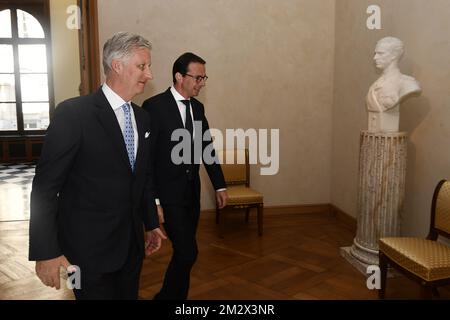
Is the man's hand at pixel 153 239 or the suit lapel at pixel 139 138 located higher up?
the suit lapel at pixel 139 138

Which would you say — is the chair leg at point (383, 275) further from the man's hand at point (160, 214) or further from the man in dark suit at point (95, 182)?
the man in dark suit at point (95, 182)

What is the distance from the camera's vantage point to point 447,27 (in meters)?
3.32

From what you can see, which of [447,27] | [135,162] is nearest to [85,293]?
[135,162]

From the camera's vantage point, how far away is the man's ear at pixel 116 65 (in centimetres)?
172

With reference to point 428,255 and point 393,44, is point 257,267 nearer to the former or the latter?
point 428,255

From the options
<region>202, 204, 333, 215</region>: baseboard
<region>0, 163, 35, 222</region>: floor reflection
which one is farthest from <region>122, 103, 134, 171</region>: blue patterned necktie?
<region>0, 163, 35, 222</region>: floor reflection

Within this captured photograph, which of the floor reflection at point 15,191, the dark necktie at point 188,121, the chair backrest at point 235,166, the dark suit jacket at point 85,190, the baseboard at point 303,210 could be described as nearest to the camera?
the dark suit jacket at point 85,190

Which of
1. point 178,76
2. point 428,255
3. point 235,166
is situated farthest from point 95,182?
point 235,166

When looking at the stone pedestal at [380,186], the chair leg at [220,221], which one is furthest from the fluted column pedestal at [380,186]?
the chair leg at [220,221]

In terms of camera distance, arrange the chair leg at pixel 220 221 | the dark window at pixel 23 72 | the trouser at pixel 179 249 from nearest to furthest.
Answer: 1. the trouser at pixel 179 249
2. the chair leg at pixel 220 221
3. the dark window at pixel 23 72

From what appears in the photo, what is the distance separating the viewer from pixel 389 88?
3439 millimetres

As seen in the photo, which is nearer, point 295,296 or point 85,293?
point 85,293

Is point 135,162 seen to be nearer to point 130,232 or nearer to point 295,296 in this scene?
point 130,232

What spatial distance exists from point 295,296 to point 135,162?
1870mm
